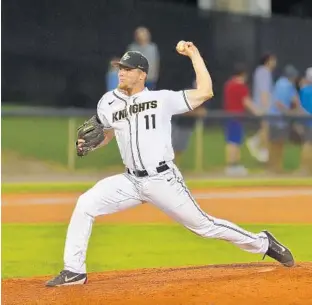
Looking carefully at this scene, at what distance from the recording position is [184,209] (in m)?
5.92

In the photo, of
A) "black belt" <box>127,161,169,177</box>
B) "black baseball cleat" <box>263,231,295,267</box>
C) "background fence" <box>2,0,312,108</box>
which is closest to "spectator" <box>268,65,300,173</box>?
"background fence" <box>2,0,312,108</box>

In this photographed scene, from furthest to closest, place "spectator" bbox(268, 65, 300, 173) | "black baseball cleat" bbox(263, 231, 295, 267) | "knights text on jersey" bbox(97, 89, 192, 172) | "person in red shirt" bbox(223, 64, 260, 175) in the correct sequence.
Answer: "spectator" bbox(268, 65, 300, 173) → "person in red shirt" bbox(223, 64, 260, 175) → "black baseball cleat" bbox(263, 231, 295, 267) → "knights text on jersey" bbox(97, 89, 192, 172)

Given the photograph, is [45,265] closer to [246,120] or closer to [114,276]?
[114,276]

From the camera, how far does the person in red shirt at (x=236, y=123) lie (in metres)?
15.0

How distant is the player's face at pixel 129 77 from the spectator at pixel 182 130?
9.23 meters

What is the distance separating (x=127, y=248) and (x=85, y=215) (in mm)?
2673

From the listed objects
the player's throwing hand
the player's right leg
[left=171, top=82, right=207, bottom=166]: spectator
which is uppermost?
the player's throwing hand

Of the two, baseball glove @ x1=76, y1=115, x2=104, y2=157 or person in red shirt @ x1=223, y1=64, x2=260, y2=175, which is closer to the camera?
baseball glove @ x1=76, y1=115, x2=104, y2=157

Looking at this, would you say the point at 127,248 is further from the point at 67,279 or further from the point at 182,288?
the point at 182,288

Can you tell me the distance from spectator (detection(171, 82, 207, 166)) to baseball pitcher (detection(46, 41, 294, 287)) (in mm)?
9154

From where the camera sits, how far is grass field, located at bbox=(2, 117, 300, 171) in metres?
15.7

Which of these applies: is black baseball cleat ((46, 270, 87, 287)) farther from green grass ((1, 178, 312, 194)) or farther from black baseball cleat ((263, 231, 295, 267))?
green grass ((1, 178, 312, 194))

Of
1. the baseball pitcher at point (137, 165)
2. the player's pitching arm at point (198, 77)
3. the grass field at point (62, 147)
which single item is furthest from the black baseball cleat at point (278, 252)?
the grass field at point (62, 147)

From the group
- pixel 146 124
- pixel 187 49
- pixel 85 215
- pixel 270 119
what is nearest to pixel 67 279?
pixel 85 215
